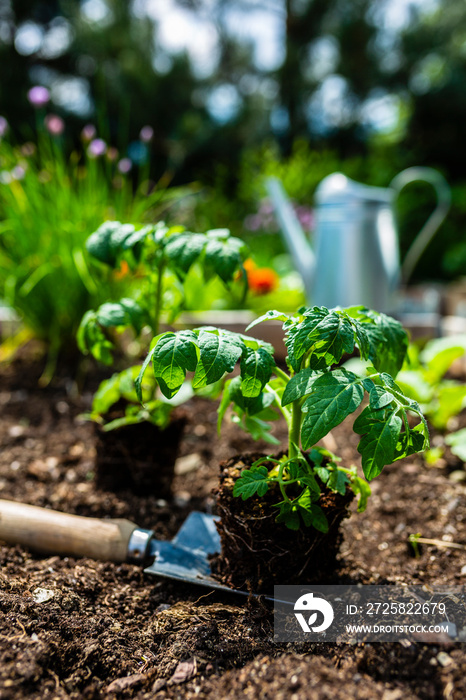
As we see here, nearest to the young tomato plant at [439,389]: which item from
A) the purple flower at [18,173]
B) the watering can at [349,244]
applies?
the watering can at [349,244]

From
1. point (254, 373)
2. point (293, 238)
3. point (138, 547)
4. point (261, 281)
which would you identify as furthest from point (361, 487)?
point (261, 281)

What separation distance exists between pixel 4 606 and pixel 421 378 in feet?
4.93

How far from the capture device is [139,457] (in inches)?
50.9

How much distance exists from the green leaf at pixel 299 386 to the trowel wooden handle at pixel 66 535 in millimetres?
547

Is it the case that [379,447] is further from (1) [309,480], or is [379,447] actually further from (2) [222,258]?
(2) [222,258]

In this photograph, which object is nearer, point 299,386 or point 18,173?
point 299,386

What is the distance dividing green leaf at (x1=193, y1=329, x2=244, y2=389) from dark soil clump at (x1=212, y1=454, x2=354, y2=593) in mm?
288

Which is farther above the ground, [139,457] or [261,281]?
[261,281]

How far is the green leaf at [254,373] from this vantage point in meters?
0.76

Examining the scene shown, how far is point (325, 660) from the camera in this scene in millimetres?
764

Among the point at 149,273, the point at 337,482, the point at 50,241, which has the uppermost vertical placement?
Result: the point at 50,241

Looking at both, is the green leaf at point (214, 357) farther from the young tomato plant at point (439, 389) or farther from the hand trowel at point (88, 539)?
the young tomato plant at point (439, 389)

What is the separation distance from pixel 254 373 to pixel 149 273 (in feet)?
1.74

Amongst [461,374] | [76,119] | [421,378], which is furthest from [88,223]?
[76,119]
